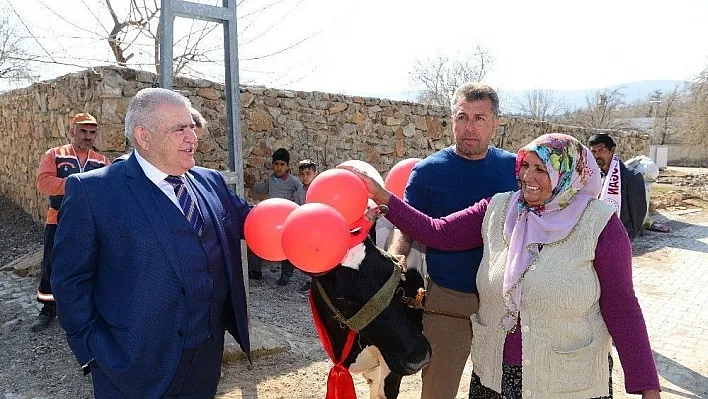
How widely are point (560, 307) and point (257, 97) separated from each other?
5.36 meters

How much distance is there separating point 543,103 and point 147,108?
4945 centimetres

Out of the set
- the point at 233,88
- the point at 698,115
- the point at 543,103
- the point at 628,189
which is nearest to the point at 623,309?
the point at 233,88

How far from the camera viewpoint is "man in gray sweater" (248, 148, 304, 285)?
20.3 feet

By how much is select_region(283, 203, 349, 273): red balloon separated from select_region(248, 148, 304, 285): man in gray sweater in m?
4.10

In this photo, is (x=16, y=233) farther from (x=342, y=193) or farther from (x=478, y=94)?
(x=478, y=94)

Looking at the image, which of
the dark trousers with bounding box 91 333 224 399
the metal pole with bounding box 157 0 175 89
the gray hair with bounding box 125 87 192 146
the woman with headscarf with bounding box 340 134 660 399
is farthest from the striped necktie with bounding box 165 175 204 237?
the metal pole with bounding box 157 0 175 89

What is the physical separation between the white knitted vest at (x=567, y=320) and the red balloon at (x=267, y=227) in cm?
96

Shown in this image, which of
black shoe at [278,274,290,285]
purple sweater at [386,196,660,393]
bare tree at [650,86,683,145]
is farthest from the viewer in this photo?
bare tree at [650,86,683,145]

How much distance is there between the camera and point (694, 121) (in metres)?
29.3

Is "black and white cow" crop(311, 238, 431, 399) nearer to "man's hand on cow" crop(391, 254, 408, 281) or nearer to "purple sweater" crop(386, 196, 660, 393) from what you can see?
"man's hand on cow" crop(391, 254, 408, 281)

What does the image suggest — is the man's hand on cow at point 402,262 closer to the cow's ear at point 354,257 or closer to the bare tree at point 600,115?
the cow's ear at point 354,257

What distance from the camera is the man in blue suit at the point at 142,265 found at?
1.77m

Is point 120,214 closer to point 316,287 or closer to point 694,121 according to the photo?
point 316,287

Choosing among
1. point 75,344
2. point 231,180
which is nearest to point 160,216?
point 75,344
